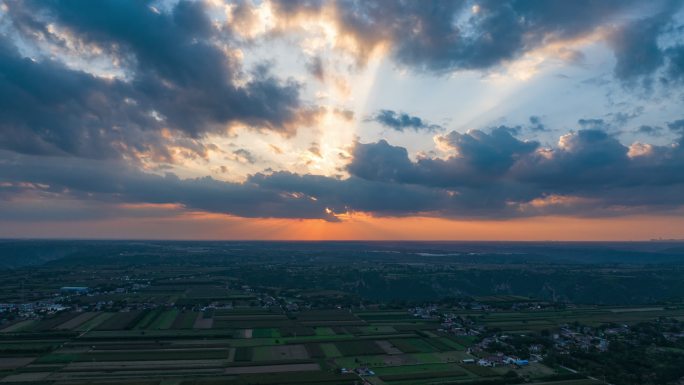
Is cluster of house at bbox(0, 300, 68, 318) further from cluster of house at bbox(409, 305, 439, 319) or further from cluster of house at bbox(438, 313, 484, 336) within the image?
cluster of house at bbox(438, 313, 484, 336)


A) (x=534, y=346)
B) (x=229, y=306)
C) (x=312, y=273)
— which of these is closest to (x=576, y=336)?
(x=534, y=346)

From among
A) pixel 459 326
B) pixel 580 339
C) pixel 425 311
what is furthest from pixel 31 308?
pixel 580 339

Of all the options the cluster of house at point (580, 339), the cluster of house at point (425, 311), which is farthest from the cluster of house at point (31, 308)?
the cluster of house at point (580, 339)

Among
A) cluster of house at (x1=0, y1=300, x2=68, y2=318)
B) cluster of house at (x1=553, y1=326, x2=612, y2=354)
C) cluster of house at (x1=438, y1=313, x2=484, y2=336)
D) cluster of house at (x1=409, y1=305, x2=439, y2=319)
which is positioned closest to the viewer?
cluster of house at (x1=553, y1=326, x2=612, y2=354)

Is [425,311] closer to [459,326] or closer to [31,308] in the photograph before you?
[459,326]

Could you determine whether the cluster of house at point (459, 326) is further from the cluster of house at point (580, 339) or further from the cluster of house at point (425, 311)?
the cluster of house at point (580, 339)

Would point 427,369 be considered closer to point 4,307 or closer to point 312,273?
point 4,307

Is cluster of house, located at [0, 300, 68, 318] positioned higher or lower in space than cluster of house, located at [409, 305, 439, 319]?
higher

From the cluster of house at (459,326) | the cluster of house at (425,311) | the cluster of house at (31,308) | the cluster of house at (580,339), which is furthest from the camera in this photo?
the cluster of house at (425,311)

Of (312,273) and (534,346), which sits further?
(312,273)

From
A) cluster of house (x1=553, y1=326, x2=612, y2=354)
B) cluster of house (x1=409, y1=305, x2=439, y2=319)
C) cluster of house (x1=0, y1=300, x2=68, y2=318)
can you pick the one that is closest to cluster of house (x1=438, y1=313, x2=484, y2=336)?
cluster of house (x1=409, y1=305, x2=439, y2=319)

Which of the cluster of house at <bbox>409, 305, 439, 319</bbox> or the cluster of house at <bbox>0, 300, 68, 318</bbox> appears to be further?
the cluster of house at <bbox>409, 305, 439, 319</bbox>
